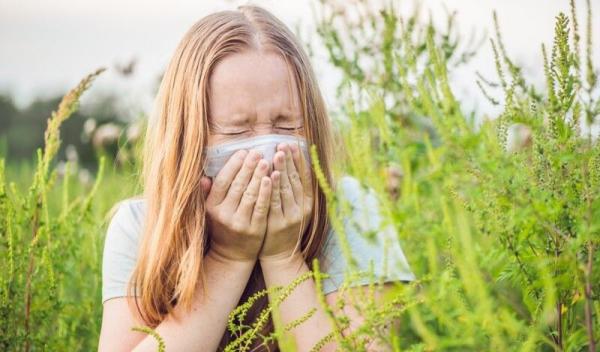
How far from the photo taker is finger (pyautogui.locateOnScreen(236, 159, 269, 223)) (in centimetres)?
206

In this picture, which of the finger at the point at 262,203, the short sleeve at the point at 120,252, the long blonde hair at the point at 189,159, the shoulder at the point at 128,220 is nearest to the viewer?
the finger at the point at 262,203

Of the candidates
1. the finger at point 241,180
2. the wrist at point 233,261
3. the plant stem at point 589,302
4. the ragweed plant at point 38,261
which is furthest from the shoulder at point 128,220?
the plant stem at point 589,302

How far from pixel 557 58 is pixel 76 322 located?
176cm

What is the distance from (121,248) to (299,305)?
0.59 m

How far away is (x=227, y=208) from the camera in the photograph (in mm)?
2131

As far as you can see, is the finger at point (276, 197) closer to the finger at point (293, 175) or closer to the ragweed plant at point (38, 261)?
the finger at point (293, 175)

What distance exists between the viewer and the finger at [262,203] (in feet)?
6.73

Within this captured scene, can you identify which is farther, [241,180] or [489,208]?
[241,180]

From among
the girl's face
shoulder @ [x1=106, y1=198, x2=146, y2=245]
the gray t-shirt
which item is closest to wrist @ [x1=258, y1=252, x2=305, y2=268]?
the gray t-shirt

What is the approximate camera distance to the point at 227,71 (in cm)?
221

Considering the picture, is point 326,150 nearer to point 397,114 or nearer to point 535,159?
point 397,114

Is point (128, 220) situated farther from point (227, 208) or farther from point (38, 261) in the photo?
point (227, 208)

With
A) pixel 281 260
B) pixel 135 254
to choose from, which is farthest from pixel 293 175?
pixel 135 254

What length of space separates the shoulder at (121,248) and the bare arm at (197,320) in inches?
2.1
